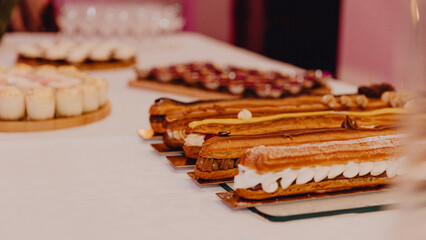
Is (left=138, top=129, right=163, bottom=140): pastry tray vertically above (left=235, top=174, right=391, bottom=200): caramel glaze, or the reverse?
(left=235, top=174, right=391, bottom=200): caramel glaze

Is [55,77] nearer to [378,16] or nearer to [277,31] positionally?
[378,16]

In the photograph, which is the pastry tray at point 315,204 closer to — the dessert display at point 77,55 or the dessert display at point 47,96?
the dessert display at point 47,96

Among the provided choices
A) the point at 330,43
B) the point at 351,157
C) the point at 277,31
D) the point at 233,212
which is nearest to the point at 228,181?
the point at 233,212

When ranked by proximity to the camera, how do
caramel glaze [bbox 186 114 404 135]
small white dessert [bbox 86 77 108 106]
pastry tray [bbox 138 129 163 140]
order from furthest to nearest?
small white dessert [bbox 86 77 108 106]
pastry tray [bbox 138 129 163 140]
caramel glaze [bbox 186 114 404 135]

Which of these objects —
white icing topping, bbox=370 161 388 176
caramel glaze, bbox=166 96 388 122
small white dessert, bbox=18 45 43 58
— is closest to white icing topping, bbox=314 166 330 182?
white icing topping, bbox=370 161 388 176

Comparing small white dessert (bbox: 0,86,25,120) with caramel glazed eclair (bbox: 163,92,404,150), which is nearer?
caramel glazed eclair (bbox: 163,92,404,150)

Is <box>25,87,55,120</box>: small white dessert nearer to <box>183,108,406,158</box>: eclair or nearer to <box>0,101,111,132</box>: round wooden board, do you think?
<box>0,101,111,132</box>: round wooden board

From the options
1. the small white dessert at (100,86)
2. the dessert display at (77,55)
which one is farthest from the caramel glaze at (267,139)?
the dessert display at (77,55)
